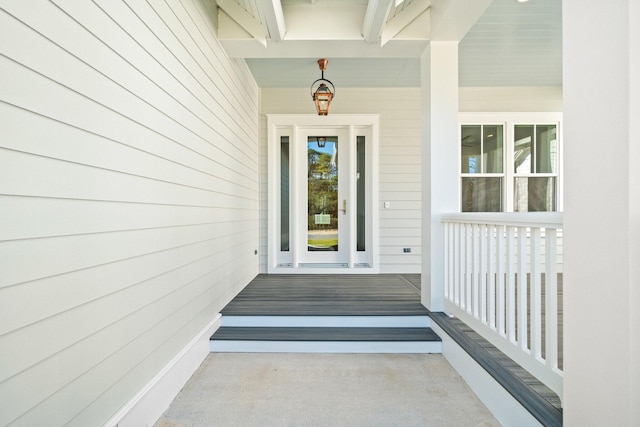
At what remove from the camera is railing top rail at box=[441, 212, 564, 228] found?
1542 millimetres

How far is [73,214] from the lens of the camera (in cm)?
123

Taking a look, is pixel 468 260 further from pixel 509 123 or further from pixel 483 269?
pixel 509 123

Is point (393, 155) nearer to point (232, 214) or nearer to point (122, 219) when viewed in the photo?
point (232, 214)

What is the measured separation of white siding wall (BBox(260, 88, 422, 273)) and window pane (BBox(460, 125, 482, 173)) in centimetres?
72

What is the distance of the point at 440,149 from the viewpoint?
296 centimetres

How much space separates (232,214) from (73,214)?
2.20m

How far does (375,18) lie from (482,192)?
3245mm

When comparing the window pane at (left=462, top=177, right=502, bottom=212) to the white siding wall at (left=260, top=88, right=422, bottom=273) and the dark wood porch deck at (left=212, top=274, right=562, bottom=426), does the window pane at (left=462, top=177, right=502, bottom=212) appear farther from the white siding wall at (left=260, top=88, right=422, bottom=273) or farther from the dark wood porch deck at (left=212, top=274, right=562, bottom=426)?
the dark wood porch deck at (left=212, top=274, right=562, bottom=426)

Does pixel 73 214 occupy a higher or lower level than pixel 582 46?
lower

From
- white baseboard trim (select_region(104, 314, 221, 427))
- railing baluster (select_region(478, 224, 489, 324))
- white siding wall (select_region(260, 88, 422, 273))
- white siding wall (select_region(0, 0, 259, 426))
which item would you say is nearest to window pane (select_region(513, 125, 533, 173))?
white siding wall (select_region(260, 88, 422, 273))

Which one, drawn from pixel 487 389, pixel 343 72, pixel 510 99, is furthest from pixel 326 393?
pixel 510 99

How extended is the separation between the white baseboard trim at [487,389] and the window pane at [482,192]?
9.22 ft

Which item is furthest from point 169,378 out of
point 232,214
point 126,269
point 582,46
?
point 582,46

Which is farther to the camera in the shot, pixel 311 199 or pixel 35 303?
pixel 311 199
